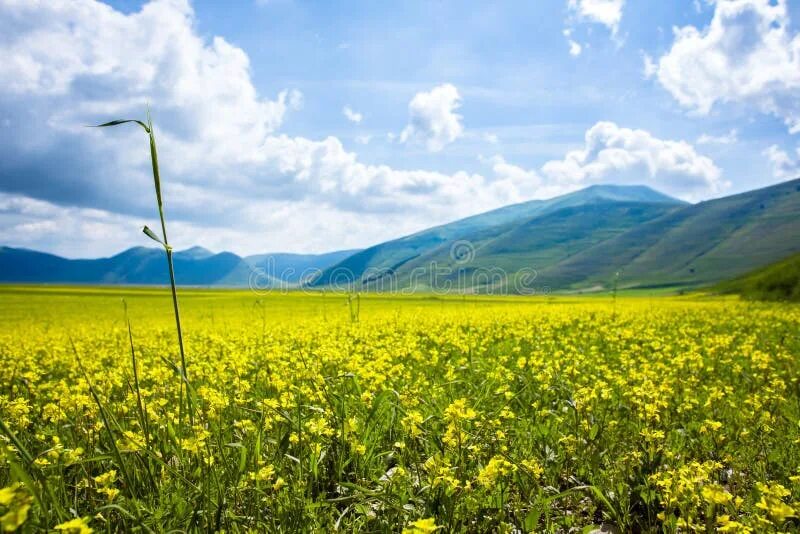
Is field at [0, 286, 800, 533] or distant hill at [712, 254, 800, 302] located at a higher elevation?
field at [0, 286, 800, 533]

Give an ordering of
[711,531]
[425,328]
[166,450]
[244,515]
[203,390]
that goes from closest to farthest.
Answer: [711,531] → [244,515] → [166,450] → [203,390] → [425,328]

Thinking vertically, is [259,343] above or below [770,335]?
above

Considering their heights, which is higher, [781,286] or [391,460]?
[391,460]

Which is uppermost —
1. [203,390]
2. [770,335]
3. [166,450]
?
[203,390]

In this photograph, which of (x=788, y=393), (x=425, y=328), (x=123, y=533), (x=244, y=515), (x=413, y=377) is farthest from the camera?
(x=425, y=328)

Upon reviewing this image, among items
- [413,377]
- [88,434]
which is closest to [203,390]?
[88,434]

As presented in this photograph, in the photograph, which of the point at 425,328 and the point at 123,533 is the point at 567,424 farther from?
the point at 425,328

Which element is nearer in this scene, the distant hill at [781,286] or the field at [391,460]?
the field at [391,460]

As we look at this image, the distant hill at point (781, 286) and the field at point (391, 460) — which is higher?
the field at point (391, 460)

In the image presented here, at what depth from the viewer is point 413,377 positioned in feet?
27.4

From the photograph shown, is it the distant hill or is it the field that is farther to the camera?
the distant hill

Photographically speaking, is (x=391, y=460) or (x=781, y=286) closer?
(x=391, y=460)

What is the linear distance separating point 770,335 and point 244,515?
1606 centimetres

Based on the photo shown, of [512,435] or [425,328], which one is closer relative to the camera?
[512,435]
